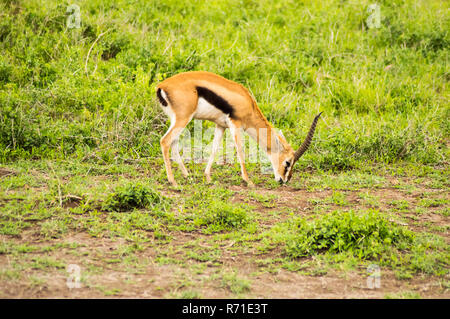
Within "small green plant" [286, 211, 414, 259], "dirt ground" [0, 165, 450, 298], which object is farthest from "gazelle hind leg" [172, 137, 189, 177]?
"small green plant" [286, 211, 414, 259]

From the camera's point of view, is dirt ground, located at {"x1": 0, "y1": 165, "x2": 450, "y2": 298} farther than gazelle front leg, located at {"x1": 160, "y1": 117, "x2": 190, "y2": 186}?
No

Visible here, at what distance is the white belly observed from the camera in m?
7.19

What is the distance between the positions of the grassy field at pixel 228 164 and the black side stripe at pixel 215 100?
974 mm

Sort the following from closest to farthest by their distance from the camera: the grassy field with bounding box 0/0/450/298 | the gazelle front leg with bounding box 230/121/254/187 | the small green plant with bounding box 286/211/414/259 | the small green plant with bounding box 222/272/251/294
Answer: the small green plant with bounding box 222/272/251/294 → the grassy field with bounding box 0/0/450/298 → the small green plant with bounding box 286/211/414/259 → the gazelle front leg with bounding box 230/121/254/187

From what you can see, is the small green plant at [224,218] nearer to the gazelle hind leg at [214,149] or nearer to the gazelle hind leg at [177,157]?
the gazelle hind leg at [214,149]

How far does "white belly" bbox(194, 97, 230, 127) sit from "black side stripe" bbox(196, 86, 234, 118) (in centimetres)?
4

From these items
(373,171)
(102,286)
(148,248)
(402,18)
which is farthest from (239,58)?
(102,286)

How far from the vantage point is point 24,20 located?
991 cm

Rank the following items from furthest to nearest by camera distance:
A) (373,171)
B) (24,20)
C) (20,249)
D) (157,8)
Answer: (157,8), (24,20), (373,171), (20,249)

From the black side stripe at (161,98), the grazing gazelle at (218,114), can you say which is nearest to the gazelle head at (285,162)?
the grazing gazelle at (218,114)

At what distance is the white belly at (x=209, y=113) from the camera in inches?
283

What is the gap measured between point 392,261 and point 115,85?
209 inches

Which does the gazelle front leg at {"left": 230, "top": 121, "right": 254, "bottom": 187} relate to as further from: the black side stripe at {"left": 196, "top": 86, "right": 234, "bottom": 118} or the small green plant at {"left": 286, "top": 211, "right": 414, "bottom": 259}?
the small green plant at {"left": 286, "top": 211, "right": 414, "bottom": 259}

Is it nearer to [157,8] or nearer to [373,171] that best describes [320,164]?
[373,171]
